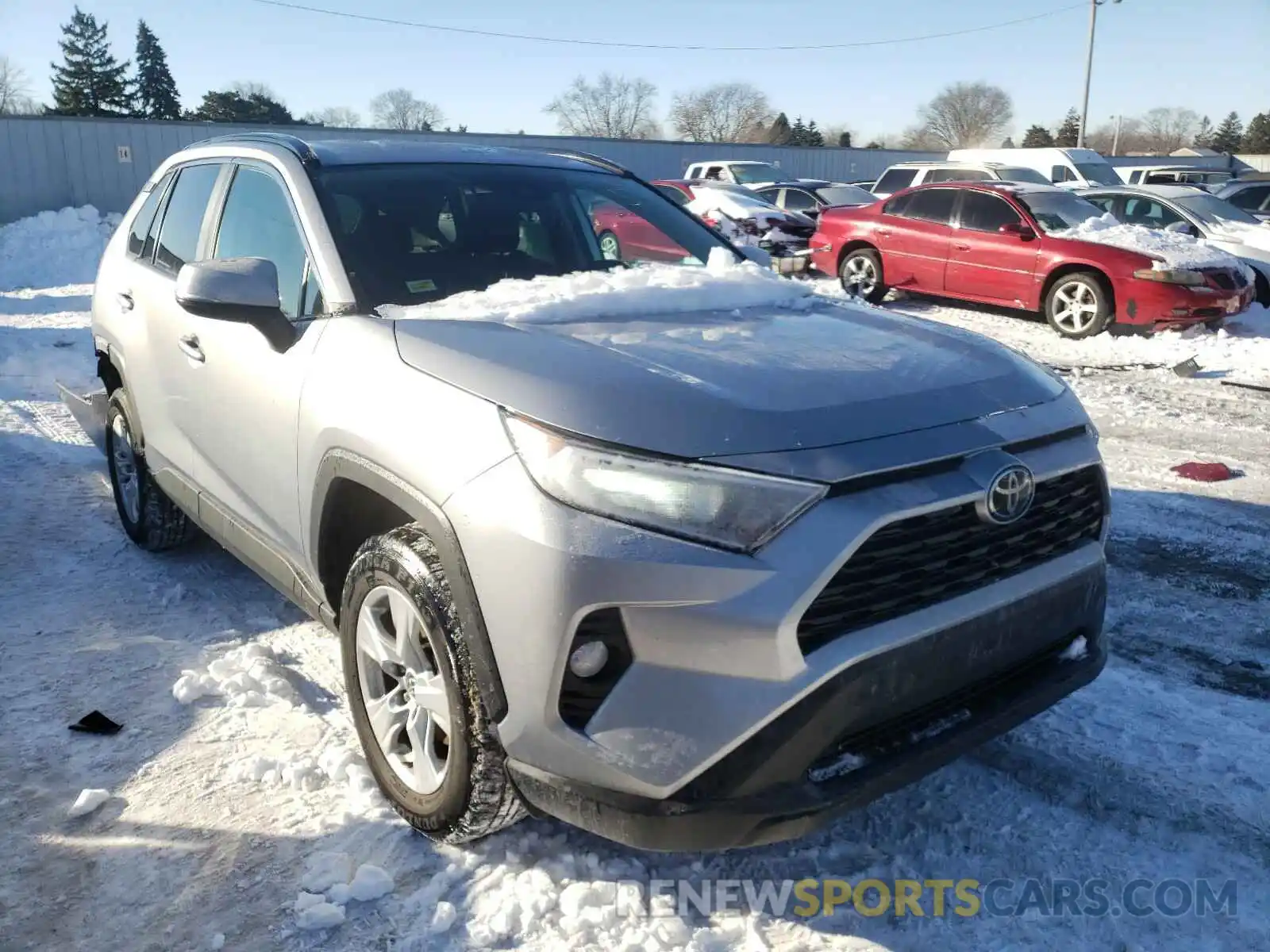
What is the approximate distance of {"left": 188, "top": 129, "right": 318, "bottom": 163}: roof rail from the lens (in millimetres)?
3434

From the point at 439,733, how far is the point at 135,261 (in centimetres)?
303

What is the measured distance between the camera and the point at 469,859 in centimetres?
259

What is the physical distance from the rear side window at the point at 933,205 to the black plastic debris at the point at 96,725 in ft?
36.2

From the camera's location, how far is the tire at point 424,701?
7.64 ft

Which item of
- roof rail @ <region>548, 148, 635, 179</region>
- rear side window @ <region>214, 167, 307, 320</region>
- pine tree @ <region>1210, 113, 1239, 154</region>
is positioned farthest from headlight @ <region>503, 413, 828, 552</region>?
pine tree @ <region>1210, 113, 1239, 154</region>

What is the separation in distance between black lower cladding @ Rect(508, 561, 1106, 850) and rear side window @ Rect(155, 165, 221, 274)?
283 centimetres

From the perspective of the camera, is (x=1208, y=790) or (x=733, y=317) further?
(x=733, y=317)

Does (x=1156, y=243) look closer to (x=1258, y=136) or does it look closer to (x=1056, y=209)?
(x=1056, y=209)

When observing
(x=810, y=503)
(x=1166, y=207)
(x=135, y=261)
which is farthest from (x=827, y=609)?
(x=1166, y=207)

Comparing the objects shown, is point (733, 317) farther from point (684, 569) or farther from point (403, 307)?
point (684, 569)

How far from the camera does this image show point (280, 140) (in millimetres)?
3654

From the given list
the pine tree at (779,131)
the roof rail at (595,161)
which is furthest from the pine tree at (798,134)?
the roof rail at (595,161)

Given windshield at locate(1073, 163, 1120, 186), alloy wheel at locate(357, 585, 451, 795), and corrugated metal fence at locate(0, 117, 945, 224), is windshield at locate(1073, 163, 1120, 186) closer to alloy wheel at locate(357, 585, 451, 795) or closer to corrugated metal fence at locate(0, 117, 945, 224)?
corrugated metal fence at locate(0, 117, 945, 224)

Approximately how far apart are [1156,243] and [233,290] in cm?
1046
